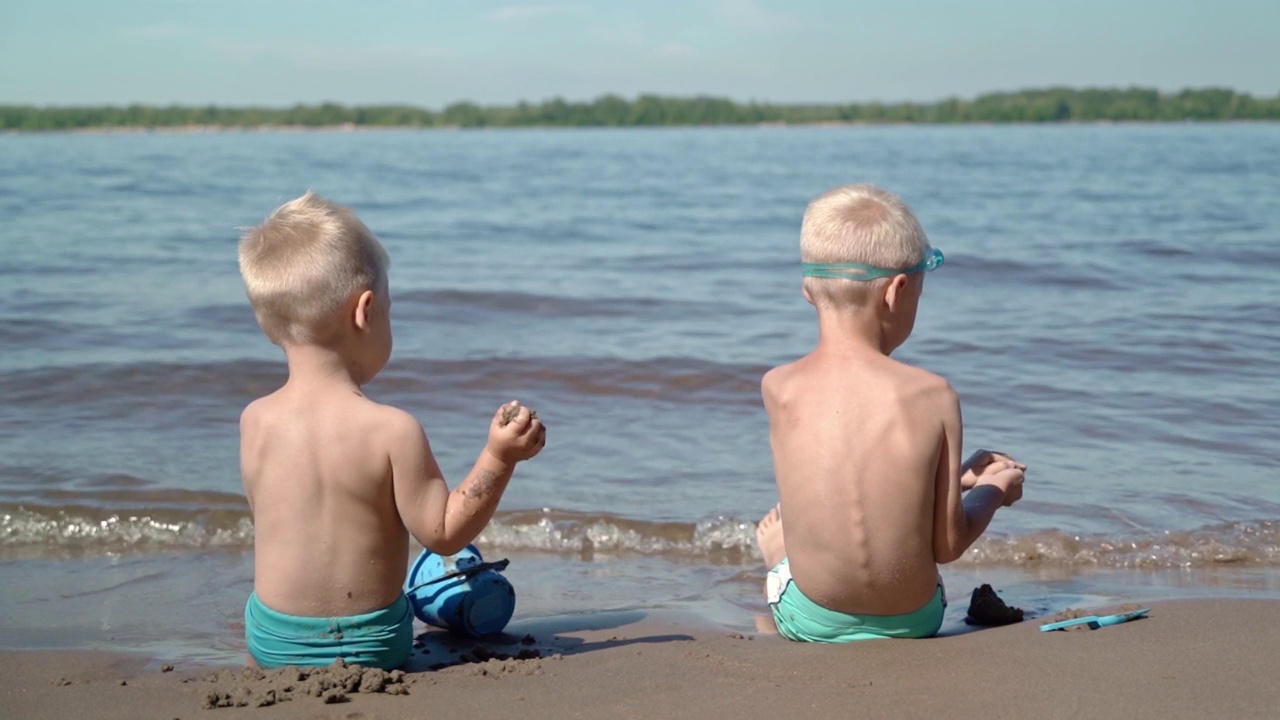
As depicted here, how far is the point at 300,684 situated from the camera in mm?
2553

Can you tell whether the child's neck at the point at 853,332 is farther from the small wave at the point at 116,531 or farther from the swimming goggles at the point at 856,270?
the small wave at the point at 116,531

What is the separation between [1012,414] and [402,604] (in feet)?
13.1

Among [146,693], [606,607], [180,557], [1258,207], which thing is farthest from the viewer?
[1258,207]

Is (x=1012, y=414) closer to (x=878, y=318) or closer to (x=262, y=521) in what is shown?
(x=878, y=318)

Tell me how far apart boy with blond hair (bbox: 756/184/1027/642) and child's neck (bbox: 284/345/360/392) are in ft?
3.31

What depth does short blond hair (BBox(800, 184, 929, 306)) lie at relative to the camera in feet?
9.32

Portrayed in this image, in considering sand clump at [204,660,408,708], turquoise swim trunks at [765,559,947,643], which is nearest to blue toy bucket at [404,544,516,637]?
sand clump at [204,660,408,708]

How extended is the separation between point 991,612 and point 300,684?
1.75 meters

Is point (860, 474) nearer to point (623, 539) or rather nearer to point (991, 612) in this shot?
point (991, 612)

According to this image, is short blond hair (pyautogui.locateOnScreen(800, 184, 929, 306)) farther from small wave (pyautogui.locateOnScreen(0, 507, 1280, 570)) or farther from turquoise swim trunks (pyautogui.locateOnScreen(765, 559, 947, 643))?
small wave (pyautogui.locateOnScreen(0, 507, 1280, 570))

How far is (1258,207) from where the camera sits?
14805mm

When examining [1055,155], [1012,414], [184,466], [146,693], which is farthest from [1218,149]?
[146,693]

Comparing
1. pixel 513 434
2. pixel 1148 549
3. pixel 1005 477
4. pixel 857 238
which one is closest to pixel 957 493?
pixel 1005 477

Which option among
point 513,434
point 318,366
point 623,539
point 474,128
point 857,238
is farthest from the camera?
point 474,128
